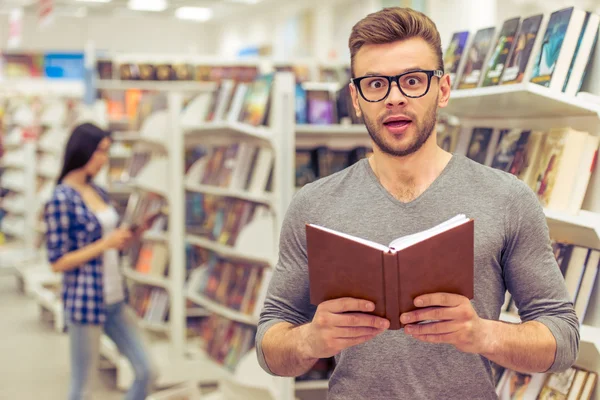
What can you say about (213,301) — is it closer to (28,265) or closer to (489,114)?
(489,114)

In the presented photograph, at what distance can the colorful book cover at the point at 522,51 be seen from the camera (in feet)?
7.54

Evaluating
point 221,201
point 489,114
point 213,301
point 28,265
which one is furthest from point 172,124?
point 28,265

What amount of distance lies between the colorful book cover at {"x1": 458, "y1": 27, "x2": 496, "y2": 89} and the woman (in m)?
1.75

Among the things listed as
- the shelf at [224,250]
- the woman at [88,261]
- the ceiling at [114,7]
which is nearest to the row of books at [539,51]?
the shelf at [224,250]

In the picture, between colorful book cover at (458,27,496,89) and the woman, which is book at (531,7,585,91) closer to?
colorful book cover at (458,27,496,89)

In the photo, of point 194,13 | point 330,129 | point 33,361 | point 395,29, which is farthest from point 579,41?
point 194,13

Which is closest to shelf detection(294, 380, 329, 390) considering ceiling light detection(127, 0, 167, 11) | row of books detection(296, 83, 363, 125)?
row of books detection(296, 83, 363, 125)

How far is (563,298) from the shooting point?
4.88 ft

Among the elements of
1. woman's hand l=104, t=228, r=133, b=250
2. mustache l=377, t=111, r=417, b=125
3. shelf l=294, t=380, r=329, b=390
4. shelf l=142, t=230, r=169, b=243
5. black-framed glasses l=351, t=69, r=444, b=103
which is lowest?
shelf l=294, t=380, r=329, b=390

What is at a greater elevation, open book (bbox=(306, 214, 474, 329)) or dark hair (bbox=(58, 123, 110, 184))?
open book (bbox=(306, 214, 474, 329))

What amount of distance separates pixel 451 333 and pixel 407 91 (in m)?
0.50

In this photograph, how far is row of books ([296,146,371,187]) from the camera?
3861 millimetres

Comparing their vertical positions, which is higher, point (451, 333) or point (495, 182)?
point (495, 182)

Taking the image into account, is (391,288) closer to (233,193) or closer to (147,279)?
(233,193)
